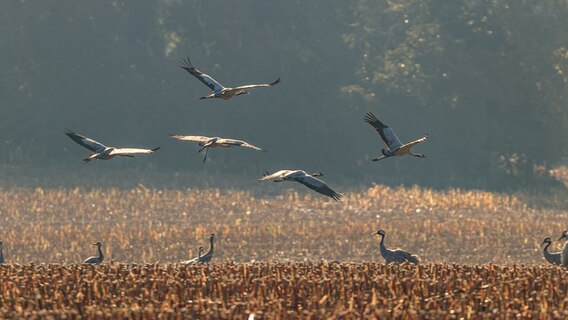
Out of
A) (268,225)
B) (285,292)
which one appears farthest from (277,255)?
(285,292)

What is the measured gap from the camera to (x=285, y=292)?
2023cm

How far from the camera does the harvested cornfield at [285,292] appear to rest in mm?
17469

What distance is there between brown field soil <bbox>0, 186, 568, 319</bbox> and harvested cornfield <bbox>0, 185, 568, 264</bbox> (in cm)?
8

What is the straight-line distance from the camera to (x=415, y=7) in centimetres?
7900

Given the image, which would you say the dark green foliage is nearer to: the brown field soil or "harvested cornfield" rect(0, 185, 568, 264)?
"harvested cornfield" rect(0, 185, 568, 264)

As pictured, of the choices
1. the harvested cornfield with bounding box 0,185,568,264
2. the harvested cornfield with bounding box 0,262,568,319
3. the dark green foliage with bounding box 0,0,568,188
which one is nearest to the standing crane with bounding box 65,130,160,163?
the harvested cornfield with bounding box 0,262,568,319

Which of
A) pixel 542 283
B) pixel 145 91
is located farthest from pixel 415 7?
pixel 542 283

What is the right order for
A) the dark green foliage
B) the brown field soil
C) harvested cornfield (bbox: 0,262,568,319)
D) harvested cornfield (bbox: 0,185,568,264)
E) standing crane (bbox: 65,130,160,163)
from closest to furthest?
harvested cornfield (bbox: 0,262,568,319), the brown field soil, standing crane (bbox: 65,130,160,163), harvested cornfield (bbox: 0,185,568,264), the dark green foliage

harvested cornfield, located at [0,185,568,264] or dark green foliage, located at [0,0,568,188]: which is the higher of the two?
dark green foliage, located at [0,0,568,188]

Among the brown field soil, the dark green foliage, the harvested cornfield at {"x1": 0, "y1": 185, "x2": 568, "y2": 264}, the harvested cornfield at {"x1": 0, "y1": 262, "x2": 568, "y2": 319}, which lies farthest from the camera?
the dark green foliage

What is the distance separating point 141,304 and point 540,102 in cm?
5896

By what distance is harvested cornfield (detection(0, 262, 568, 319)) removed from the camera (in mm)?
17469

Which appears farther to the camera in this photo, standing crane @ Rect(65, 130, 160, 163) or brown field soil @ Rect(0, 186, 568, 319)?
standing crane @ Rect(65, 130, 160, 163)

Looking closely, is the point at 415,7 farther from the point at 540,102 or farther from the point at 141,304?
the point at 141,304
